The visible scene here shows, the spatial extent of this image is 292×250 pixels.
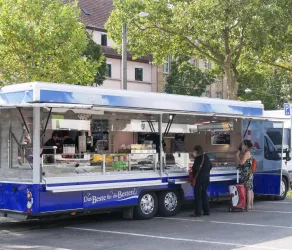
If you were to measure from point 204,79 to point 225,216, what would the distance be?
98.2 feet

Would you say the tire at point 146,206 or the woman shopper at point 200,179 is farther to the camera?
the woman shopper at point 200,179

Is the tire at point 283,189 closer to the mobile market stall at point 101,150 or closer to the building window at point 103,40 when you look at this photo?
the mobile market stall at point 101,150

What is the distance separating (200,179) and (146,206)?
1444 millimetres

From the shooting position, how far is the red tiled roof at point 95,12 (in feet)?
135

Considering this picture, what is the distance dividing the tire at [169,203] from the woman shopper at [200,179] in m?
0.46

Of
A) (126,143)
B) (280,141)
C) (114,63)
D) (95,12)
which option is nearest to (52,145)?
(126,143)

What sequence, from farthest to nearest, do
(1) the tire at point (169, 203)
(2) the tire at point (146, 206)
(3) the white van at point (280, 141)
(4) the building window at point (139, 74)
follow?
1. (4) the building window at point (139, 74)
2. (3) the white van at point (280, 141)
3. (1) the tire at point (169, 203)
4. (2) the tire at point (146, 206)

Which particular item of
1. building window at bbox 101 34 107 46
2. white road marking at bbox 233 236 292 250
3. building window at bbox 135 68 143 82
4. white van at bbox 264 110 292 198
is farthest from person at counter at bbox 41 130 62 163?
building window at bbox 135 68 143 82

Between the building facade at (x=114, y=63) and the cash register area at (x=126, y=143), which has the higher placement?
Result: the building facade at (x=114, y=63)

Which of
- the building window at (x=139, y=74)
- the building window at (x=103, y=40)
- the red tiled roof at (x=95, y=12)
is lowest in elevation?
the building window at (x=139, y=74)

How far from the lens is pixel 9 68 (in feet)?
68.4

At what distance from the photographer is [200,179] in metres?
13.6

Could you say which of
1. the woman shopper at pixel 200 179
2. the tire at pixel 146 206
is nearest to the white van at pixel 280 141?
the woman shopper at pixel 200 179

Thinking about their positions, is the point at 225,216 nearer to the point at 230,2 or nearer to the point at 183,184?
the point at 183,184
